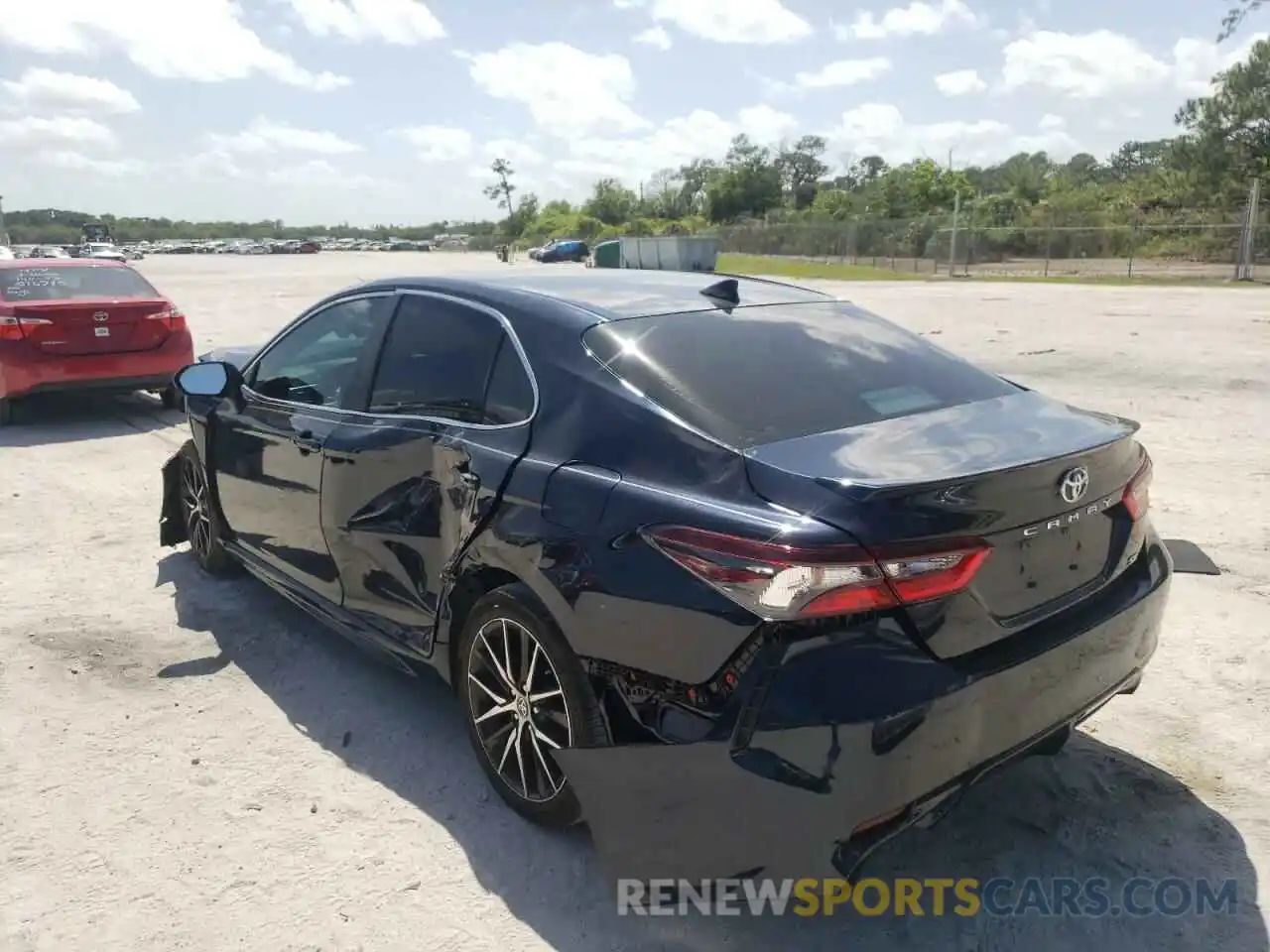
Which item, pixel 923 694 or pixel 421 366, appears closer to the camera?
pixel 923 694

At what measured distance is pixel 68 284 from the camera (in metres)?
9.68

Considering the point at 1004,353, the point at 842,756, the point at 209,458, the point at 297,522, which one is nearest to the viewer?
the point at 842,756

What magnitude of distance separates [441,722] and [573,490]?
1.50 m

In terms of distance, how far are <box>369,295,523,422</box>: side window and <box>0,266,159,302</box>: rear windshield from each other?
7.22 metres

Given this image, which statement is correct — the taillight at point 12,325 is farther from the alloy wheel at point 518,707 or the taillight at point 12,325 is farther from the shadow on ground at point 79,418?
the alloy wheel at point 518,707

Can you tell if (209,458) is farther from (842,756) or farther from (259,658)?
(842,756)

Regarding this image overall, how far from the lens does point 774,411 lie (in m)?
2.83

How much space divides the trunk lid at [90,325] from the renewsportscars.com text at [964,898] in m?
8.45

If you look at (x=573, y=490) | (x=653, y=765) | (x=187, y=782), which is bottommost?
(x=187, y=782)

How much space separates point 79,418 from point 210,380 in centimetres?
634

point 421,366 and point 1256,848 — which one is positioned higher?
point 421,366

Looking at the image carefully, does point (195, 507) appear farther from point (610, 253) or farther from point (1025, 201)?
point (1025, 201)

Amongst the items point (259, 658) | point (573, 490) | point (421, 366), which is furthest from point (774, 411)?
point (259, 658)

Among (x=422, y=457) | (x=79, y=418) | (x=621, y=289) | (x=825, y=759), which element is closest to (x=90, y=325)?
(x=79, y=418)
